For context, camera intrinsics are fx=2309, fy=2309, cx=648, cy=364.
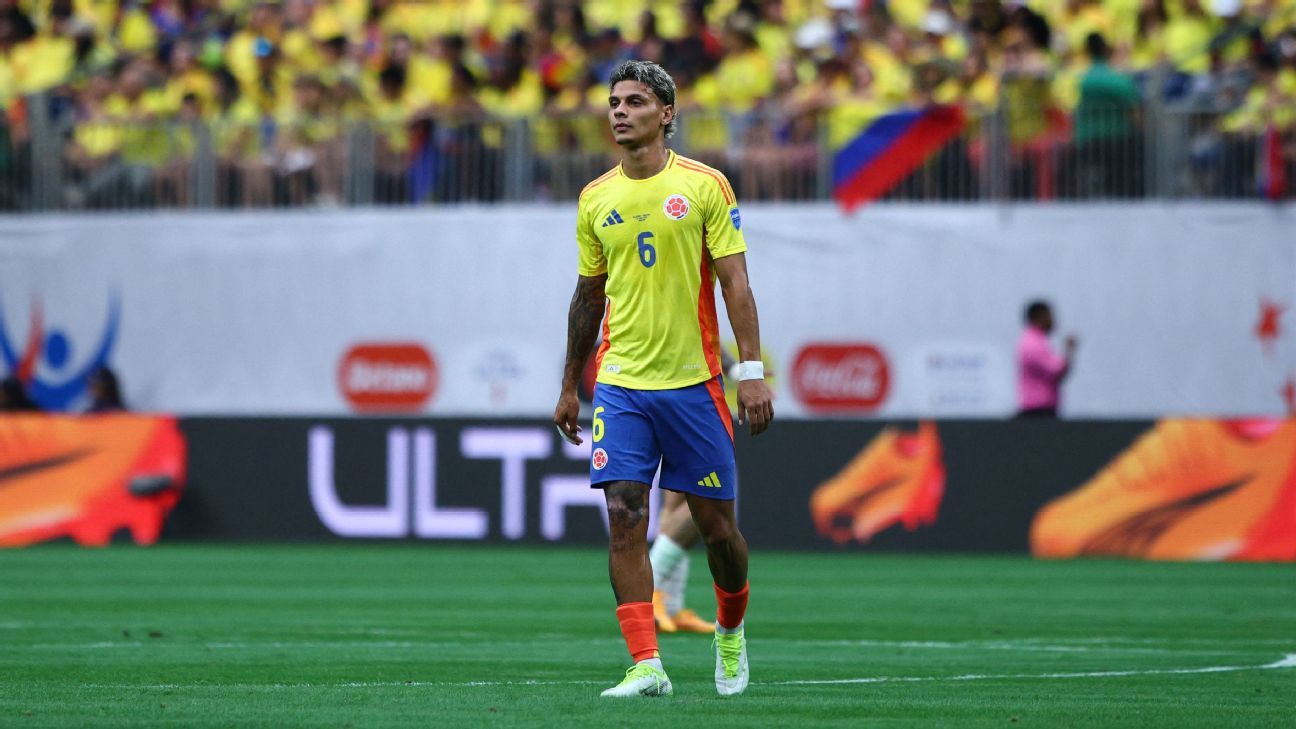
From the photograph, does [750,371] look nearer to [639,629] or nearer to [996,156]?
[639,629]

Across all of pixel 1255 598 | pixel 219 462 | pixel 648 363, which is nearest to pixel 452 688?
pixel 648 363

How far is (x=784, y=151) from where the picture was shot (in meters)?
23.4

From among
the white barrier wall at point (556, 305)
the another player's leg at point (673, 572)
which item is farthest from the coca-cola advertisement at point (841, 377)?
the another player's leg at point (673, 572)

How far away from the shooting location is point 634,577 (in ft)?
29.5

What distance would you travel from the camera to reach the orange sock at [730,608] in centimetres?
916

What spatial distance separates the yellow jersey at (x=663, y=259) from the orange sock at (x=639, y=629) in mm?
869

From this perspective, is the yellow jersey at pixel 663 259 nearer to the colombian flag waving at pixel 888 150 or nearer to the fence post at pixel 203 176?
the colombian flag waving at pixel 888 150

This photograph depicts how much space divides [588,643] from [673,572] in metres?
1.34

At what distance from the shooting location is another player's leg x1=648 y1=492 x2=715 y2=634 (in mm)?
13336

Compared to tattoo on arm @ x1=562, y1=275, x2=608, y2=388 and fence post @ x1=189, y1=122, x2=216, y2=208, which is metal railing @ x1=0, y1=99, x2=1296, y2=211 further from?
tattoo on arm @ x1=562, y1=275, x2=608, y2=388

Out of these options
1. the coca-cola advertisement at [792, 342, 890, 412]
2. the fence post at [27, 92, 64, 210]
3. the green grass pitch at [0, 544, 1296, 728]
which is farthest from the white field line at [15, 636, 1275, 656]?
the fence post at [27, 92, 64, 210]

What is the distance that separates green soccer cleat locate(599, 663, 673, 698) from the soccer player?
31 millimetres

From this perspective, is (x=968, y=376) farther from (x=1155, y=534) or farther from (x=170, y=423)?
(x=170, y=423)

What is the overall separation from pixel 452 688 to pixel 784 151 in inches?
575
